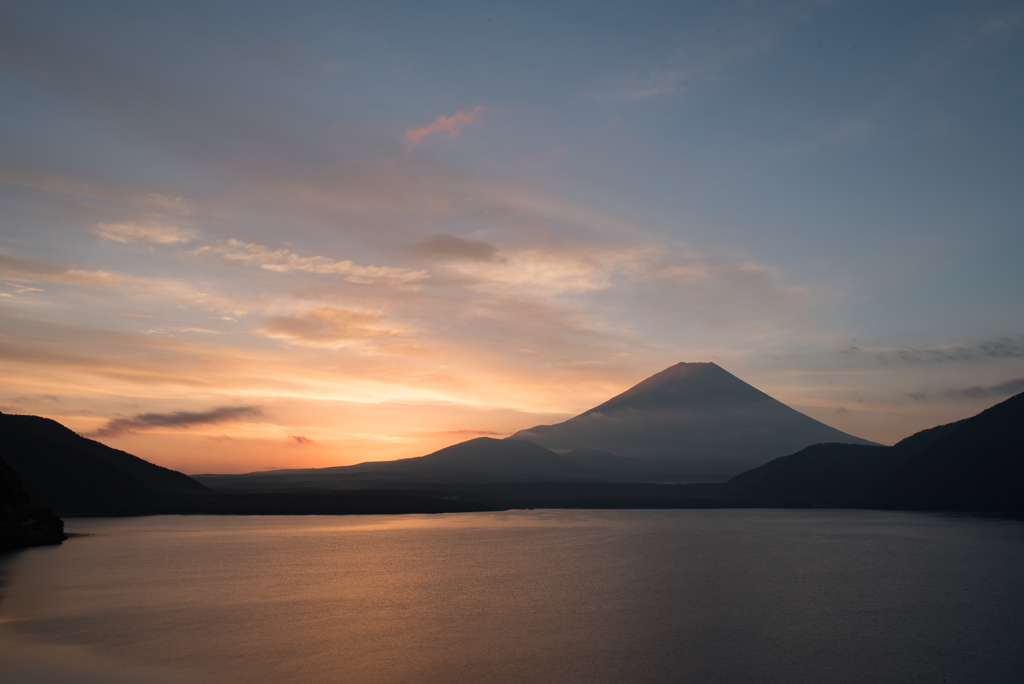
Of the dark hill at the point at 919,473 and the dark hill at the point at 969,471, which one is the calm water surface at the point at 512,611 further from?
the dark hill at the point at 919,473

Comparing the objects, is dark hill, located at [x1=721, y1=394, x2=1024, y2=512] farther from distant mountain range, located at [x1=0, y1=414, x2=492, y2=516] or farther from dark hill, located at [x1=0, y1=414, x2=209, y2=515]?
dark hill, located at [x1=0, y1=414, x2=209, y2=515]

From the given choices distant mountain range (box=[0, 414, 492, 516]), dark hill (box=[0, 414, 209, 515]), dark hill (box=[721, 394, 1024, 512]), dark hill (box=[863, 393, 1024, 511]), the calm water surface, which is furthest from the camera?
dark hill (box=[721, 394, 1024, 512])

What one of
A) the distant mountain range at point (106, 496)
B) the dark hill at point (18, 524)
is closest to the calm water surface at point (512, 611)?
the dark hill at point (18, 524)

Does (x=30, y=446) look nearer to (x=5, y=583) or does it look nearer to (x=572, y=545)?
(x=5, y=583)

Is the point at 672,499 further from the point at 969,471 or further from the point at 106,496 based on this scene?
the point at 106,496

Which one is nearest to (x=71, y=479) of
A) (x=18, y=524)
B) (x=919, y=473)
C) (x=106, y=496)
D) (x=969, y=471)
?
(x=106, y=496)

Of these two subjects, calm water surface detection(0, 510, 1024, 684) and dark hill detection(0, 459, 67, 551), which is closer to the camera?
calm water surface detection(0, 510, 1024, 684)

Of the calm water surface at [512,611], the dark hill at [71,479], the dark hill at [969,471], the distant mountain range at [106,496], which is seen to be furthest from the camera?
the dark hill at [969,471]

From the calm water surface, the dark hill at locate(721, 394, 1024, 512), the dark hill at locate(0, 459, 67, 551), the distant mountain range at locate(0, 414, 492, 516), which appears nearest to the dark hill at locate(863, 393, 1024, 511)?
the dark hill at locate(721, 394, 1024, 512)
